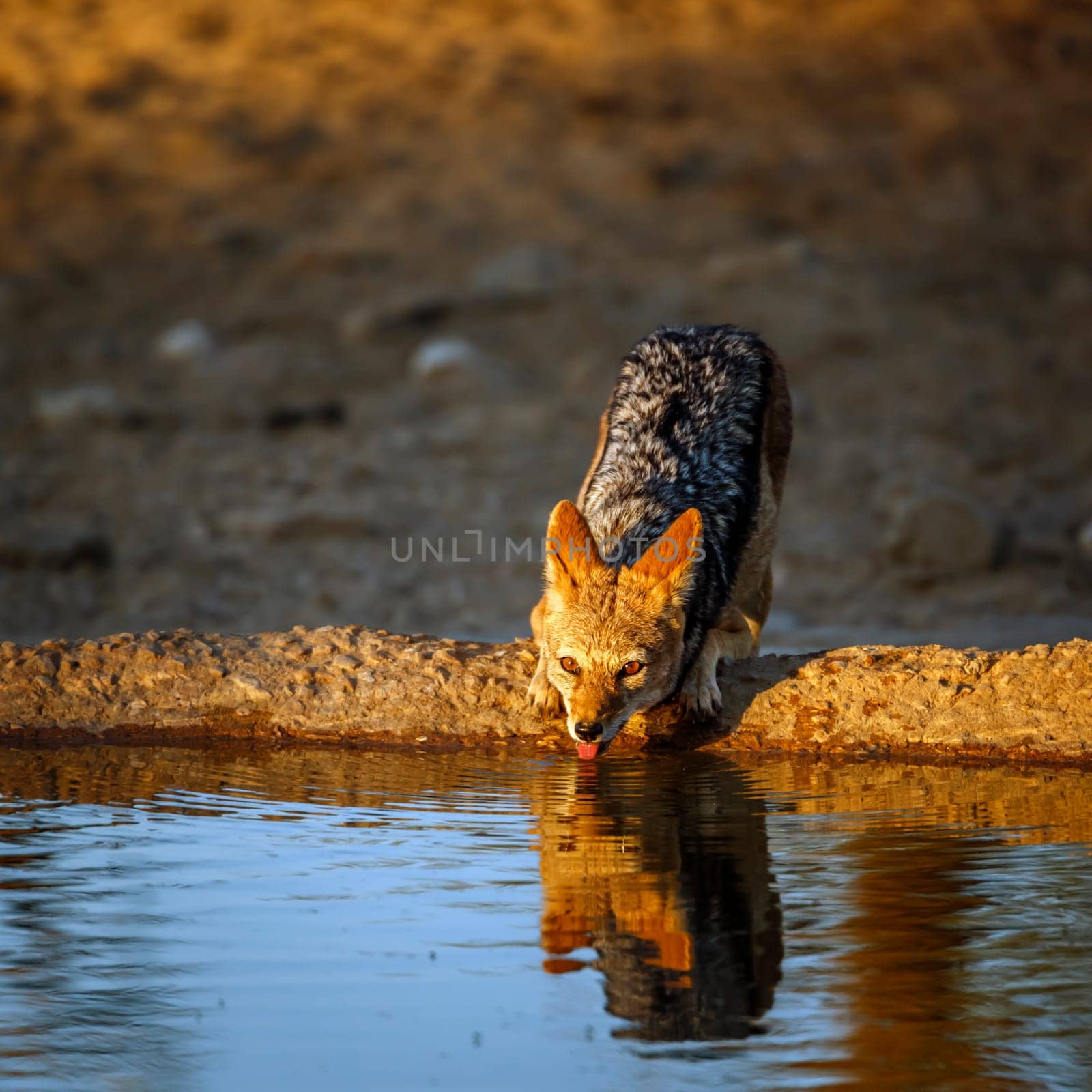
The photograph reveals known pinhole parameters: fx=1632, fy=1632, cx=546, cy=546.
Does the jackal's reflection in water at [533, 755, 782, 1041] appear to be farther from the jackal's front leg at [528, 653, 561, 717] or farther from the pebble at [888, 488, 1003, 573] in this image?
the pebble at [888, 488, 1003, 573]

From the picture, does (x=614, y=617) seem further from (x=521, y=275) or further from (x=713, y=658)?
(x=521, y=275)

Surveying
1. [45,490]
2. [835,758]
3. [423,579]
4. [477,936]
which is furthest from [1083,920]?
[45,490]

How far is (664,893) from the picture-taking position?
4082mm

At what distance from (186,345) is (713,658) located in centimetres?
1307

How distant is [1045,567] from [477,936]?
11425mm

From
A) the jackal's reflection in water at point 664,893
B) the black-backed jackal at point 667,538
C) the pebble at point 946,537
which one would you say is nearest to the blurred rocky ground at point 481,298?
the pebble at point 946,537

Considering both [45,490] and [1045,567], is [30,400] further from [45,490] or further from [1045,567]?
[1045,567]

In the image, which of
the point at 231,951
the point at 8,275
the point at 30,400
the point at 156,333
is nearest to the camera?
the point at 231,951

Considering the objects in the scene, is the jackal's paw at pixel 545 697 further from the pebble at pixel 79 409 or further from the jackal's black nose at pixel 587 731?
the pebble at pixel 79 409

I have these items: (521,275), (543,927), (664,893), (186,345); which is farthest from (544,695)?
Answer: (521,275)

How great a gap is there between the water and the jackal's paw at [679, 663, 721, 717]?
35 cm

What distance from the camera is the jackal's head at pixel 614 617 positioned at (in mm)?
5652

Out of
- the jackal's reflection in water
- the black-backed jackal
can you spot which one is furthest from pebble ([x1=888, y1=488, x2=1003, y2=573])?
the jackal's reflection in water

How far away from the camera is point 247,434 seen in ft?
53.4
